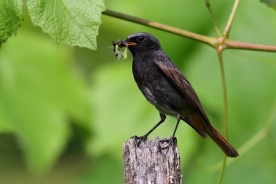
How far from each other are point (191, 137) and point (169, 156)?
150 cm

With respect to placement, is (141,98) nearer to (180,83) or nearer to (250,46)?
(180,83)

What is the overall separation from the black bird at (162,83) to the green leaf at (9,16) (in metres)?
1.08

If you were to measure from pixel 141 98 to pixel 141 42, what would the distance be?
3.31ft

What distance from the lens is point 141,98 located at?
4.28 metres

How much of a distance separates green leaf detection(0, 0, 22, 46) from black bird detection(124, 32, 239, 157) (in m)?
1.08

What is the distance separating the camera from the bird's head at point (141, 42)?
3.32 metres

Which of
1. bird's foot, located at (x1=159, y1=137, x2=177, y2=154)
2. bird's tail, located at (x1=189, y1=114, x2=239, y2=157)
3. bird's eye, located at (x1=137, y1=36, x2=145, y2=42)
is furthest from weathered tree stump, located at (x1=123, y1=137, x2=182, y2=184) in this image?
bird's eye, located at (x1=137, y1=36, x2=145, y2=42)

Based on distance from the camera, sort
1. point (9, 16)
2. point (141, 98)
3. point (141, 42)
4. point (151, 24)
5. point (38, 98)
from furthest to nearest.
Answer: point (141, 98), point (38, 98), point (141, 42), point (151, 24), point (9, 16)

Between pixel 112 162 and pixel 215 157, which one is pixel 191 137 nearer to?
pixel 215 157

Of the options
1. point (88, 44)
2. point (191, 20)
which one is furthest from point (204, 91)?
point (88, 44)

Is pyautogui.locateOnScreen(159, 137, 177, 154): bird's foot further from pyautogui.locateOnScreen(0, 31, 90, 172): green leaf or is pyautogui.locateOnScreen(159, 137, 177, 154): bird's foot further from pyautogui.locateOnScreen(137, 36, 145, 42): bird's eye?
pyautogui.locateOnScreen(0, 31, 90, 172): green leaf

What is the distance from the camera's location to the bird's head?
10.9 ft

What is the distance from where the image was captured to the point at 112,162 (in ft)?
15.0

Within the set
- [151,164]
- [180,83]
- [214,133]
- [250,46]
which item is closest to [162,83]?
[180,83]
